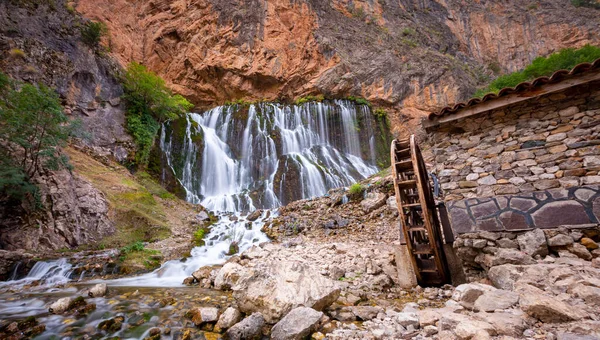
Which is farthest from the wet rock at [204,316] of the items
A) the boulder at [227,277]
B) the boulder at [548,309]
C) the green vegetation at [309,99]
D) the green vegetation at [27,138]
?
the green vegetation at [309,99]

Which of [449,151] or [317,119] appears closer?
[449,151]

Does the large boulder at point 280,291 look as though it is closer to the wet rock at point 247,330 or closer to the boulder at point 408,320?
the wet rock at point 247,330

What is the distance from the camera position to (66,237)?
7.24 meters

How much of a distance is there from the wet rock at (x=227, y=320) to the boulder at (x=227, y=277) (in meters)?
1.62

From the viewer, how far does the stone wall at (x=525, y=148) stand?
3445mm

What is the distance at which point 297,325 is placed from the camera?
2.44 m

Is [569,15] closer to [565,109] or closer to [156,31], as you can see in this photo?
[565,109]

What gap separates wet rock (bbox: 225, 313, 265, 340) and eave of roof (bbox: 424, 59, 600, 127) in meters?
4.22

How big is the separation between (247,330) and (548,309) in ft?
8.82

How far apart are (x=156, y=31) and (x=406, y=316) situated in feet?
103

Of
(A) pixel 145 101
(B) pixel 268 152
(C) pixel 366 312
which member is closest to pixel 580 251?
(C) pixel 366 312

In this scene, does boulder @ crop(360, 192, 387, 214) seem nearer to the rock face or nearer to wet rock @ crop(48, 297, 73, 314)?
wet rock @ crop(48, 297, 73, 314)

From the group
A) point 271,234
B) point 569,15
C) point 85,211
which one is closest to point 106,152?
point 85,211

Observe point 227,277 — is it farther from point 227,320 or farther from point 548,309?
point 548,309
